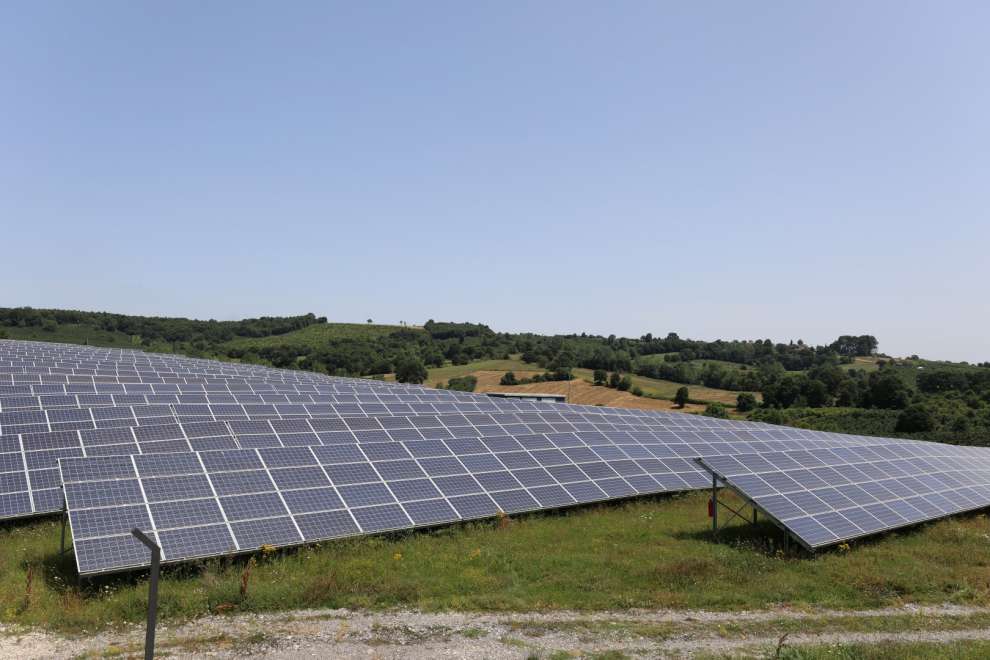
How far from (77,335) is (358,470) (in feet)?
582

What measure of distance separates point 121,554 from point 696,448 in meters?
29.4

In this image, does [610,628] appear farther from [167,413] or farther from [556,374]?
[556,374]

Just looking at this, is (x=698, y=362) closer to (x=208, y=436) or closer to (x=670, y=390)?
(x=670, y=390)

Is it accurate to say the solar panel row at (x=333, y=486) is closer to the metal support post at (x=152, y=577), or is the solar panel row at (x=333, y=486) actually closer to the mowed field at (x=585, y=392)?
the metal support post at (x=152, y=577)

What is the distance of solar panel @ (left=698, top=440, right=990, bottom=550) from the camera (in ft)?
73.2

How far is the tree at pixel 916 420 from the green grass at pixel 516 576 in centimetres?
8782

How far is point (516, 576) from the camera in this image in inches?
722

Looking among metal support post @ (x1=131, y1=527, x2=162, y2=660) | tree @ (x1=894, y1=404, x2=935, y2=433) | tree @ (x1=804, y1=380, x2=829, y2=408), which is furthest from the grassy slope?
metal support post @ (x1=131, y1=527, x2=162, y2=660)

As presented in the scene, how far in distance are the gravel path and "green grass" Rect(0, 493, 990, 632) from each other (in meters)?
0.62

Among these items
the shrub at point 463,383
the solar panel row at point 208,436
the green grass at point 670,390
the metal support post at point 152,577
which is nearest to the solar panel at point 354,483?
the solar panel row at point 208,436

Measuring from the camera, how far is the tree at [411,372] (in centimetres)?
13688

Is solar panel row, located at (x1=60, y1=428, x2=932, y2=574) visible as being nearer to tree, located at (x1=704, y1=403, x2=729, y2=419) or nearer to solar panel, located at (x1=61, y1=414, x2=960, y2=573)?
solar panel, located at (x1=61, y1=414, x2=960, y2=573)

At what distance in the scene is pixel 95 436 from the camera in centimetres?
2566

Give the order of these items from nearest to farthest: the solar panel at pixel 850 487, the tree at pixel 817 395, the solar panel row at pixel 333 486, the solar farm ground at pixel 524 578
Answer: the solar farm ground at pixel 524 578, the solar panel row at pixel 333 486, the solar panel at pixel 850 487, the tree at pixel 817 395
